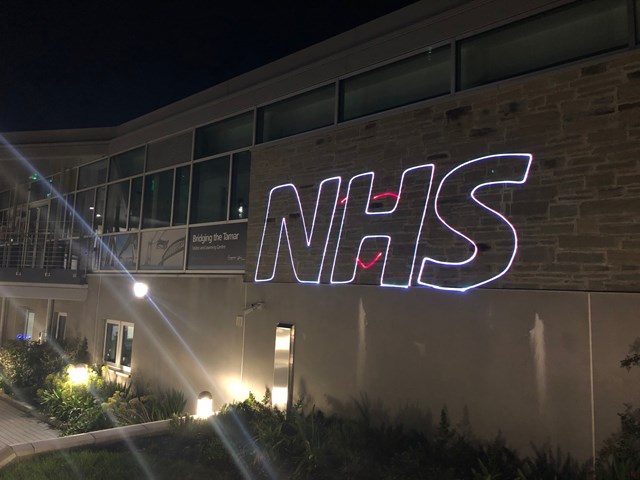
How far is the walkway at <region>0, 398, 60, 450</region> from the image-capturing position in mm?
8617

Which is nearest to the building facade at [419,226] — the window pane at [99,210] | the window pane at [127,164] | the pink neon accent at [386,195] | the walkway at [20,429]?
the pink neon accent at [386,195]

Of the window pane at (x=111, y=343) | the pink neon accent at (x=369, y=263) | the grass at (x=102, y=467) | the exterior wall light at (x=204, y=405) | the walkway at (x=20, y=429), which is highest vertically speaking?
the pink neon accent at (x=369, y=263)

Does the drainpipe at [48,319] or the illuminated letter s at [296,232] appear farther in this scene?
the drainpipe at [48,319]

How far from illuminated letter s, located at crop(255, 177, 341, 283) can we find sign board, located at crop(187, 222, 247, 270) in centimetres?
70

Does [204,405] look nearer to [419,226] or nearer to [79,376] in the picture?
[79,376]

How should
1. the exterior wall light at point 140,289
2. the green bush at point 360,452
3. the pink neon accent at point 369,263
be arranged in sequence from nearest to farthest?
the green bush at point 360,452, the pink neon accent at point 369,263, the exterior wall light at point 140,289

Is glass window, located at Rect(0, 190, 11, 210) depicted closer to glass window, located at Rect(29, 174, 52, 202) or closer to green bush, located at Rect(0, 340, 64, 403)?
glass window, located at Rect(29, 174, 52, 202)

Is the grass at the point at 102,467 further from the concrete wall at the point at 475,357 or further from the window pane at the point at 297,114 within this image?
the window pane at the point at 297,114

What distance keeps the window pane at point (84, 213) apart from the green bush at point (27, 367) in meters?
3.29

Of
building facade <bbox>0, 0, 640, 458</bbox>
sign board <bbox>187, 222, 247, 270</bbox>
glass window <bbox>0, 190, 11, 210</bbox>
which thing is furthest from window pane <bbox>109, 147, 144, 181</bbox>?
glass window <bbox>0, 190, 11, 210</bbox>

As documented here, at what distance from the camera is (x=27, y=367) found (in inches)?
465

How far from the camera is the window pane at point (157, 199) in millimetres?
10969

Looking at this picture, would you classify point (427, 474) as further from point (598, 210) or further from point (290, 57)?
point (290, 57)

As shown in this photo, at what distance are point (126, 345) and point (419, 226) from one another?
8.14 meters
